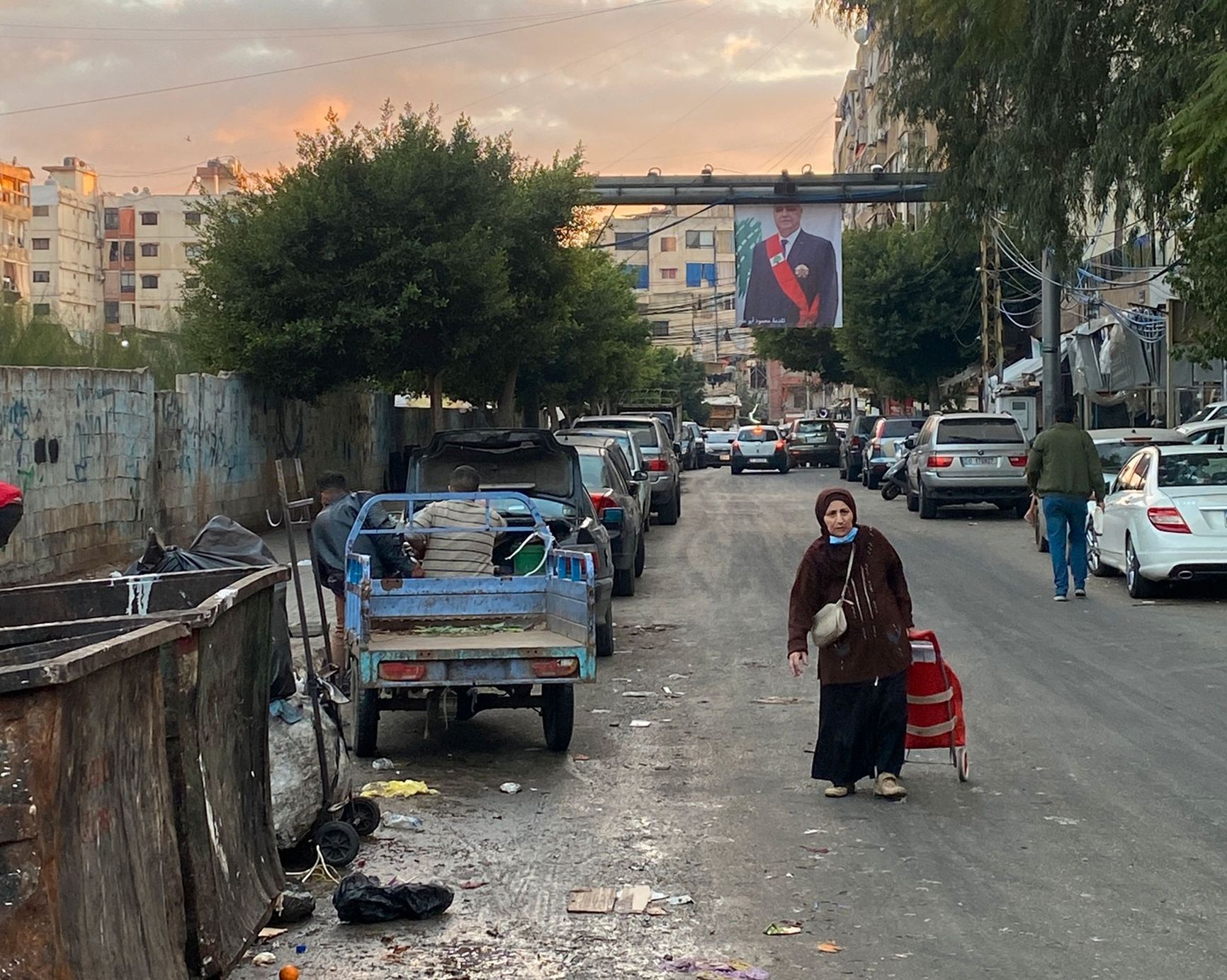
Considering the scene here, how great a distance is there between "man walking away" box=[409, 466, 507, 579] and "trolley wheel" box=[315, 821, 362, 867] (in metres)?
3.38

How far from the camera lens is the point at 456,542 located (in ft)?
33.6

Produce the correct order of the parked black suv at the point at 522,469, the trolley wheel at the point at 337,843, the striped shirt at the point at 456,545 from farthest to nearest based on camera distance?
1. the parked black suv at the point at 522,469
2. the striped shirt at the point at 456,545
3. the trolley wheel at the point at 337,843

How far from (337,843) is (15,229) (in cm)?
9726

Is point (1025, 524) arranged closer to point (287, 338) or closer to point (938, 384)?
point (287, 338)

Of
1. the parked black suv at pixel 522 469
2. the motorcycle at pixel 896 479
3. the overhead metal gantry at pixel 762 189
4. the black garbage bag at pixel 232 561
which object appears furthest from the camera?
the overhead metal gantry at pixel 762 189

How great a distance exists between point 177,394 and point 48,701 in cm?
1906

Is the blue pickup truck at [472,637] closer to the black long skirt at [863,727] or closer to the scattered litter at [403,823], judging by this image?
the scattered litter at [403,823]

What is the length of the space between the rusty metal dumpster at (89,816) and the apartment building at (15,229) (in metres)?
91.7

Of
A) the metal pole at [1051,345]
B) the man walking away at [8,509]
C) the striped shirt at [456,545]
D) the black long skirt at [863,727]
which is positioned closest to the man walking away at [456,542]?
the striped shirt at [456,545]

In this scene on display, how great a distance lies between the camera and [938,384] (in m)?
56.2

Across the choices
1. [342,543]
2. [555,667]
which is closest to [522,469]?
[342,543]

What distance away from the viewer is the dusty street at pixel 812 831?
5535 millimetres

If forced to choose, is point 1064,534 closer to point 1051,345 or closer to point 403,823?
point 403,823

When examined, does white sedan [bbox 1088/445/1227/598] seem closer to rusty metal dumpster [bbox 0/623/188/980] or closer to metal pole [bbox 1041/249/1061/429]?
rusty metal dumpster [bbox 0/623/188/980]
